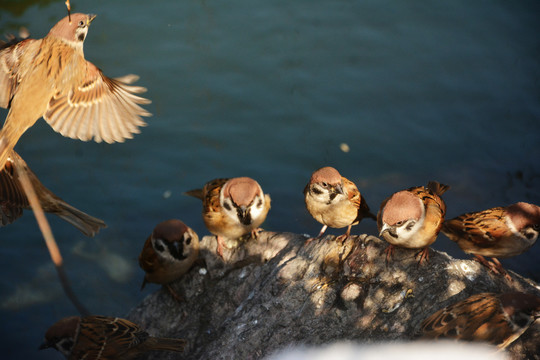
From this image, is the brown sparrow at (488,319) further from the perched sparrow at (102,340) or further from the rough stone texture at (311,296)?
the perched sparrow at (102,340)

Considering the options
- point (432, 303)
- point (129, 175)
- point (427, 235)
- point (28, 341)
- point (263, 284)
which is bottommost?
point (28, 341)

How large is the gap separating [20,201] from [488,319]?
3177 mm

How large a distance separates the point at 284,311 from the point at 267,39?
17.5 ft

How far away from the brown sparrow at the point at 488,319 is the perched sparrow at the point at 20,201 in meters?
2.58

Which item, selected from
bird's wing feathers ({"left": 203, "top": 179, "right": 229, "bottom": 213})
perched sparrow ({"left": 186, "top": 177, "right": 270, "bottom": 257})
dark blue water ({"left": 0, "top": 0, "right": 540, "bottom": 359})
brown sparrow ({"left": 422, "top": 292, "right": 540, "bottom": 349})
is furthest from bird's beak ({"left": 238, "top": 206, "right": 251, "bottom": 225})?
dark blue water ({"left": 0, "top": 0, "right": 540, "bottom": 359})

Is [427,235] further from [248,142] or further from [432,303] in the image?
[248,142]

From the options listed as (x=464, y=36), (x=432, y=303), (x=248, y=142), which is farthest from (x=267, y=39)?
(x=432, y=303)

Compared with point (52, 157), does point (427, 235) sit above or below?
above

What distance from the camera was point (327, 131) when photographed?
7.45 meters

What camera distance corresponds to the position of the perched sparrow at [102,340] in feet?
13.9

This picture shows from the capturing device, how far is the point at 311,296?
12.9ft

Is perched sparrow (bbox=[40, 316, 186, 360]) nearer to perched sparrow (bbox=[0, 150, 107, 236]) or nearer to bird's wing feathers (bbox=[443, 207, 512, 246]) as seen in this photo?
perched sparrow (bbox=[0, 150, 107, 236])

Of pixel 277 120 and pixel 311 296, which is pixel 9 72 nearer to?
pixel 311 296

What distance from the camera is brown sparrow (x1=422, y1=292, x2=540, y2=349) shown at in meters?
3.03
